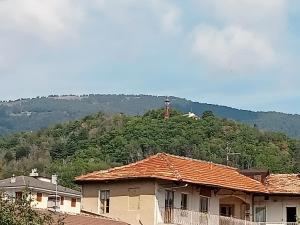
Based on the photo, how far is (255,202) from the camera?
54.3 meters

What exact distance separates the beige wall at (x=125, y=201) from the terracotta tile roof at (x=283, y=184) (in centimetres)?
1011

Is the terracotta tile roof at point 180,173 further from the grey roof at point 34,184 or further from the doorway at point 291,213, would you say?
the grey roof at point 34,184

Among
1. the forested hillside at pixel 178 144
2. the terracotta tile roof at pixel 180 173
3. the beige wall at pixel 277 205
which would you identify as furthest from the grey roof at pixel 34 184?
the beige wall at pixel 277 205

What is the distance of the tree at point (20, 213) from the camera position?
24.8 m

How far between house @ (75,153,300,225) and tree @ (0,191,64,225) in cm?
2066

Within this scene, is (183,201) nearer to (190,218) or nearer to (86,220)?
(190,218)

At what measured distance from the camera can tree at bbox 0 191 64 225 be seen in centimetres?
2478

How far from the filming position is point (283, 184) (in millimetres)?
54750

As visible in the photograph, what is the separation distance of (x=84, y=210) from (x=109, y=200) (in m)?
2.48

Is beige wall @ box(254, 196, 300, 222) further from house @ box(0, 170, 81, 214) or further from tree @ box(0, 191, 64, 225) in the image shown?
tree @ box(0, 191, 64, 225)

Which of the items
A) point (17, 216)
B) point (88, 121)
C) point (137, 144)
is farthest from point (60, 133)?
point (17, 216)

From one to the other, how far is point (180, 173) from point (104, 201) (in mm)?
5043

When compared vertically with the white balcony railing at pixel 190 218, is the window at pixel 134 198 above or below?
above

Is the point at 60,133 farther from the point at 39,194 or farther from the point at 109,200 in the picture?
the point at 109,200
